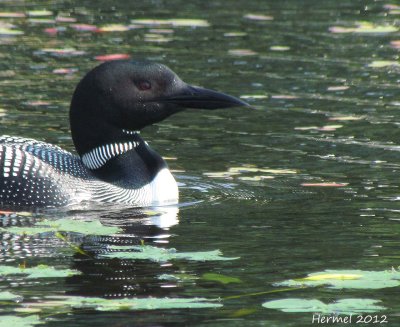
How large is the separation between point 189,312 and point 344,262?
119 cm

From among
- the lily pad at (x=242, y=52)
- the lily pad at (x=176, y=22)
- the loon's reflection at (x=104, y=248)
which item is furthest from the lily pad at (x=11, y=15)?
the loon's reflection at (x=104, y=248)

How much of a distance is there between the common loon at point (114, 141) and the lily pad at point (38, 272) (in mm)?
1822

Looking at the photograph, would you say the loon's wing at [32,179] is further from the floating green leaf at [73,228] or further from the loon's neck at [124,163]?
the floating green leaf at [73,228]

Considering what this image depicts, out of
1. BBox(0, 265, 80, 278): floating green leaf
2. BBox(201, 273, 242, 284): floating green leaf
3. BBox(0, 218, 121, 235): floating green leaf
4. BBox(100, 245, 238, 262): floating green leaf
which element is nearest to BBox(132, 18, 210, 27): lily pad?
BBox(0, 218, 121, 235): floating green leaf

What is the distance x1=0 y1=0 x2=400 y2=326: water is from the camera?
600 centimetres

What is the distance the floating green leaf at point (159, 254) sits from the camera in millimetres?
6277

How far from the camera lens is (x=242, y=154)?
9.40 metres

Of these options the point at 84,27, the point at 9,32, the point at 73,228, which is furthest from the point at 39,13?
the point at 73,228

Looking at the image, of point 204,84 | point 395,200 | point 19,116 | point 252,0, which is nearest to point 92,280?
point 395,200

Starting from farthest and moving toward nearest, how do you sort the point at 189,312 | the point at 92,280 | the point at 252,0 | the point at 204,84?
the point at 252,0 → the point at 204,84 → the point at 92,280 → the point at 189,312

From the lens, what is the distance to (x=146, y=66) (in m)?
8.24

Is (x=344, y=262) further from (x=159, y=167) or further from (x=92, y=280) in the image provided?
(x=159, y=167)

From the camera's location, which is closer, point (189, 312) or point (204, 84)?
point (189, 312)

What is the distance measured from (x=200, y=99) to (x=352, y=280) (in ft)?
8.34
